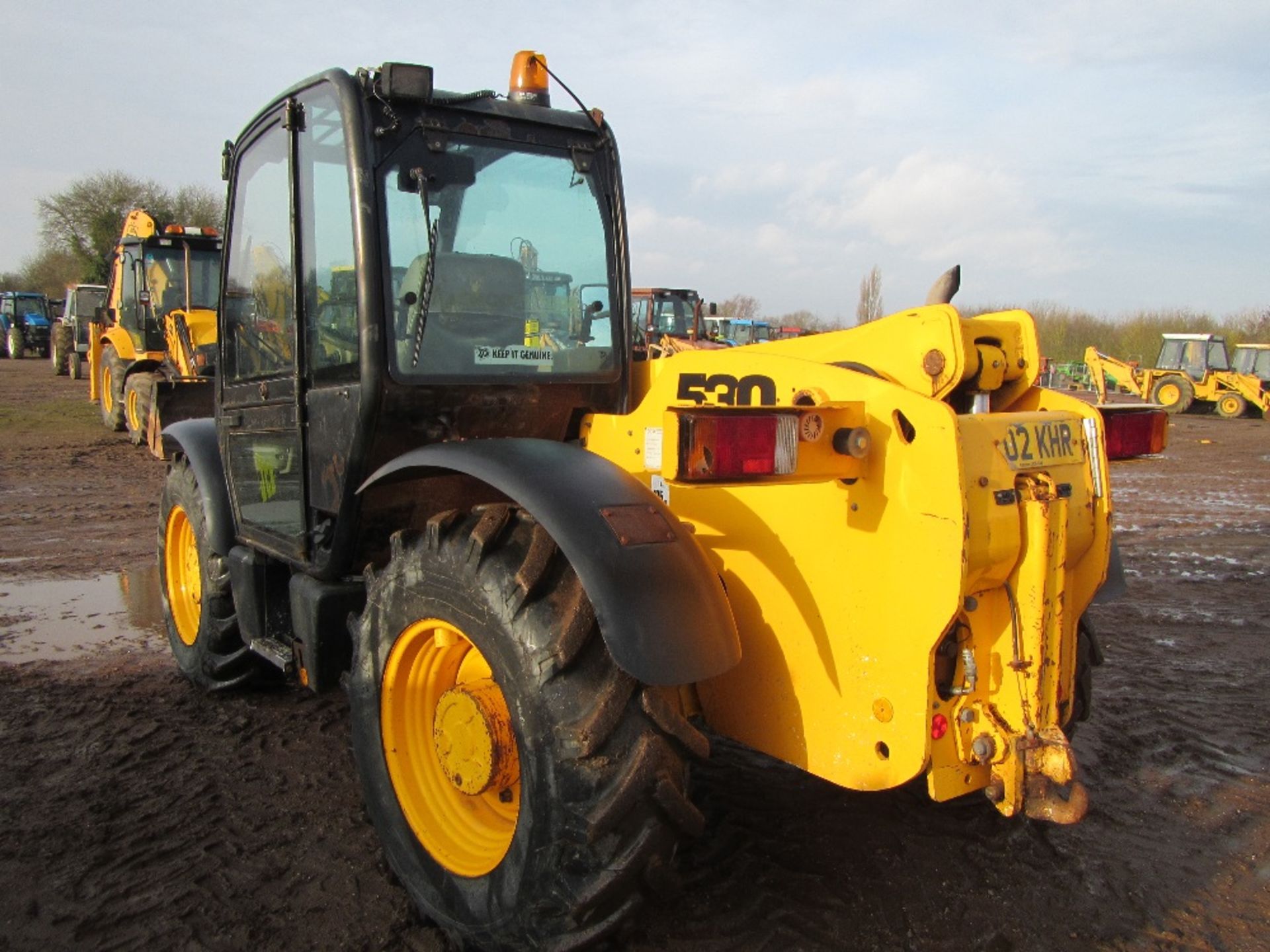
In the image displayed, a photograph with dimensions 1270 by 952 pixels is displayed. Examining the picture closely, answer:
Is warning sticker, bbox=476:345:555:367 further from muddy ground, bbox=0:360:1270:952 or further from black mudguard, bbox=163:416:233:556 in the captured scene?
black mudguard, bbox=163:416:233:556

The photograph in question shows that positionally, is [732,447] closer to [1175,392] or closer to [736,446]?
[736,446]

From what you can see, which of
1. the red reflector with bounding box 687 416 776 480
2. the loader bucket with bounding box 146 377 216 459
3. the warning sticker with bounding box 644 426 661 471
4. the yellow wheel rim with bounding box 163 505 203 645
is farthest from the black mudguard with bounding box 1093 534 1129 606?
the loader bucket with bounding box 146 377 216 459

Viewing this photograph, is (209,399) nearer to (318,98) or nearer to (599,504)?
(318,98)

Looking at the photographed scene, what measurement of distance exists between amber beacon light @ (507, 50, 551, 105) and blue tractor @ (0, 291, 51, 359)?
3938cm

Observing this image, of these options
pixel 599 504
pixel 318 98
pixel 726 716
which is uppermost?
pixel 318 98

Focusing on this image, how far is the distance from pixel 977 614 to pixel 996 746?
0.31m

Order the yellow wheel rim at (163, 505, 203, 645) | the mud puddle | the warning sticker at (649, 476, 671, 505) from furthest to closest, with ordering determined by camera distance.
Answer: the mud puddle, the yellow wheel rim at (163, 505, 203, 645), the warning sticker at (649, 476, 671, 505)

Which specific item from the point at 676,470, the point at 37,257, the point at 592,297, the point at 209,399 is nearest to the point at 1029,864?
the point at 676,470

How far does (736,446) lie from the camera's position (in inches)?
79.8

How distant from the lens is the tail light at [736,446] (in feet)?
6.47

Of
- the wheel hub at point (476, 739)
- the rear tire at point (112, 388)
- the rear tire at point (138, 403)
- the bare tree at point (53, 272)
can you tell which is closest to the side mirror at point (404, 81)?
the wheel hub at point (476, 739)

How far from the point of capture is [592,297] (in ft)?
10.7

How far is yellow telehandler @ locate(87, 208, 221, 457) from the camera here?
12.3 metres

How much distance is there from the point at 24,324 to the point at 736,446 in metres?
41.1
